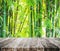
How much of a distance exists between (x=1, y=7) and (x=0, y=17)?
0.52ft

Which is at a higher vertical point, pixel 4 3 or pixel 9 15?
pixel 4 3

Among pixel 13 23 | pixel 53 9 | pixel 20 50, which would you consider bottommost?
pixel 20 50

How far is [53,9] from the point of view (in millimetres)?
2631

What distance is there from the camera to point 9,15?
2625 millimetres

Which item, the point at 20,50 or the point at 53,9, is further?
the point at 53,9

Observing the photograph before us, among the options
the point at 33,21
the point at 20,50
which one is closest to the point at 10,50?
the point at 20,50

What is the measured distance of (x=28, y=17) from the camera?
2.62m

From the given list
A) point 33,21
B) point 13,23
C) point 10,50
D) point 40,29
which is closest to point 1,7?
point 13,23

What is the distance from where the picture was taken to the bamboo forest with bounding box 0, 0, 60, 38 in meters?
2.60

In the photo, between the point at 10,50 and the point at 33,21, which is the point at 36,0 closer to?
the point at 33,21

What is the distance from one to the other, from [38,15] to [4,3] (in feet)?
1.88

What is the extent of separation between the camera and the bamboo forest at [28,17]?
260cm

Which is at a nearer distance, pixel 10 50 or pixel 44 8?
pixel 10 50

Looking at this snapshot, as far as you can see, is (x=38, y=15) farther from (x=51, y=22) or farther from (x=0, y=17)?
(x=0, y=17)
